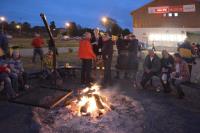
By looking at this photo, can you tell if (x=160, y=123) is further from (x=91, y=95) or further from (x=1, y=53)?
(x=1, y=53)

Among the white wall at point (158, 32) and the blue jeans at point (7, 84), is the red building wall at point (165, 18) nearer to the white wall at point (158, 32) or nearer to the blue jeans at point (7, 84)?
the white wall at point (158, 32)

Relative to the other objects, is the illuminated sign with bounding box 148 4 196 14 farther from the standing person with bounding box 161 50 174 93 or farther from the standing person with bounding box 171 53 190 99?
the standing person with bounding box 171 53 190 99

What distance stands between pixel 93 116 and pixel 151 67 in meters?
4.27

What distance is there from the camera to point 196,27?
47188 millimetres

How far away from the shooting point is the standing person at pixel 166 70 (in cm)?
1074

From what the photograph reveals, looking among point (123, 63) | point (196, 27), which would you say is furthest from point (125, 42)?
point (196, 27)

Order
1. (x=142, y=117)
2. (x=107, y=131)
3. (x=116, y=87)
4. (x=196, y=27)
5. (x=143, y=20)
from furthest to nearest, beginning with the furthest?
(x=143, y=20), (x=196, y=27), (x=116, y=87), (x=142, y=117), (x=107, y=131)

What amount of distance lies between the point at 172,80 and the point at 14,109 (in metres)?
5.17

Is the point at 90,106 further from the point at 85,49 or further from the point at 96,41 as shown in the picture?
the point at 96,41

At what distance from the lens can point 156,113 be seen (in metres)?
8.14

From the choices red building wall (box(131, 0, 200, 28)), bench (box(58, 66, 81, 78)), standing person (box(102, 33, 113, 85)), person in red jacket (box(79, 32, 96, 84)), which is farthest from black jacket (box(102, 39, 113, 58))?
red building wall (box(131, 0, 200, 28))

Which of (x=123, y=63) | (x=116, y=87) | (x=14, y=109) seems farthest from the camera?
(x=123, y=63)

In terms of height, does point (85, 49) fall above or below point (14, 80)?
above

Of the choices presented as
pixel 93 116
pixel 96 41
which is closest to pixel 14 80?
pixel 93 116
